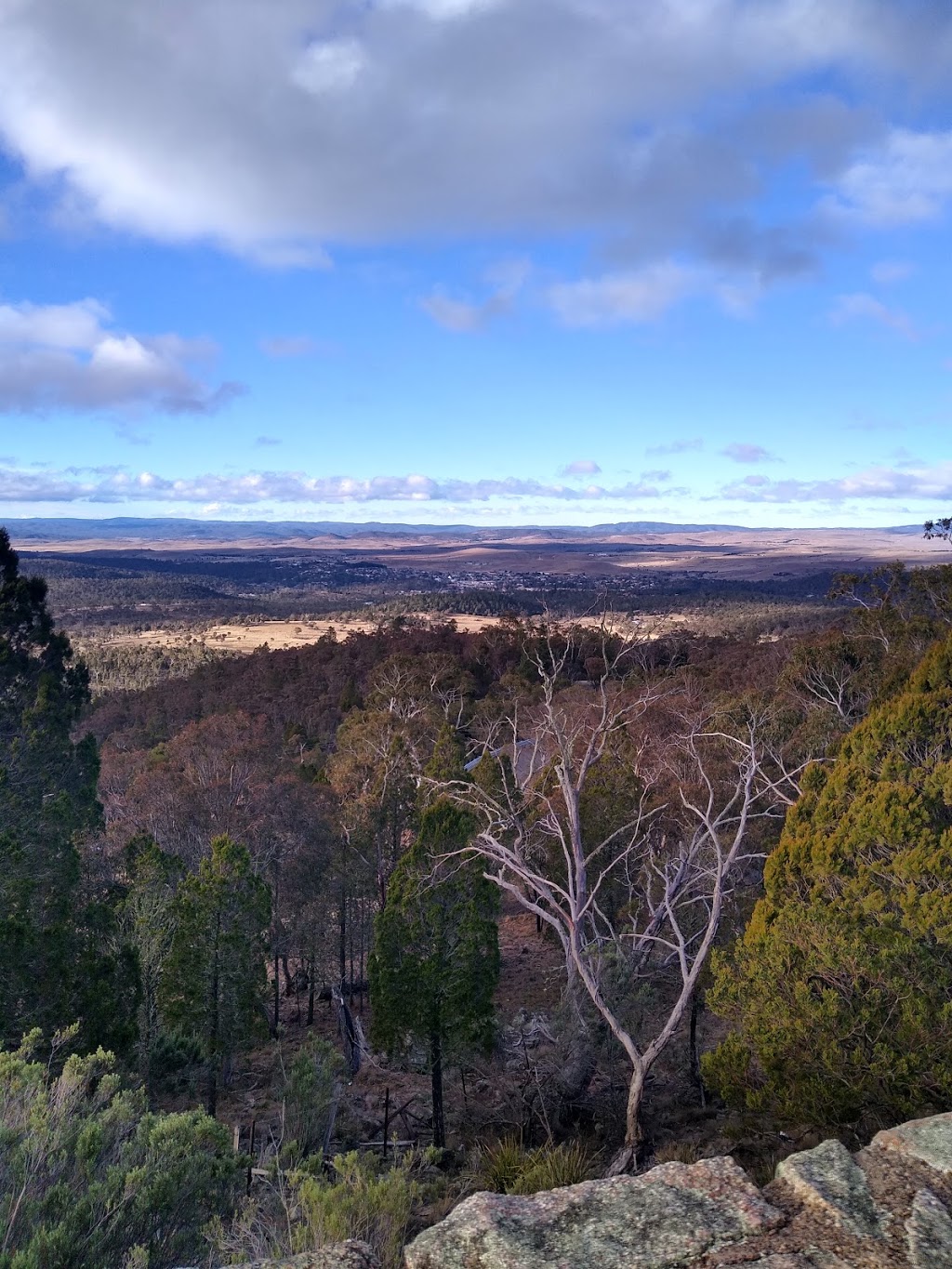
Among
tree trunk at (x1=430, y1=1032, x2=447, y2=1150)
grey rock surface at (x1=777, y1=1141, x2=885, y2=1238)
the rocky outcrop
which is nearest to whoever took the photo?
the rocky outcrop

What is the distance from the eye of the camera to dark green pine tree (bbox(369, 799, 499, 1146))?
43.1 feet

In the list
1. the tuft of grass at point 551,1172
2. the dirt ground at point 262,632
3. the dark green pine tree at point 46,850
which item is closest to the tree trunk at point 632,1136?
the tuft of grass at point 551,1172

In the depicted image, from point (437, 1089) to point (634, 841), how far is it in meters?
5.24

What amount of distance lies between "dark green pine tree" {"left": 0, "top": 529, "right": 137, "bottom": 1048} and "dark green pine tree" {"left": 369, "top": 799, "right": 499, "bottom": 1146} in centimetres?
417

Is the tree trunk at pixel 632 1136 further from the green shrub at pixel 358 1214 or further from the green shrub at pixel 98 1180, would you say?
the green shrub at pixel 98 1180

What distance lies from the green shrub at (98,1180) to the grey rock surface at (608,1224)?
6.62ft

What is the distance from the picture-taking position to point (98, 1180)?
19.3 feet

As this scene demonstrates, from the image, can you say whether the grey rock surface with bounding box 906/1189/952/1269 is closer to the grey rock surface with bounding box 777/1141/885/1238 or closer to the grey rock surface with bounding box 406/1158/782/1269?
the grey rock surface with bounding box 777/1141/885/1238

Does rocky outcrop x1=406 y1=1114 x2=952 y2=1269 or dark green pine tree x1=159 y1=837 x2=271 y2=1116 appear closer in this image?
rocky outcrop x1=406 y1=1114 x2=952 y2=1269

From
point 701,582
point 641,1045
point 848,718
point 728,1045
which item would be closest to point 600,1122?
point 641,1045

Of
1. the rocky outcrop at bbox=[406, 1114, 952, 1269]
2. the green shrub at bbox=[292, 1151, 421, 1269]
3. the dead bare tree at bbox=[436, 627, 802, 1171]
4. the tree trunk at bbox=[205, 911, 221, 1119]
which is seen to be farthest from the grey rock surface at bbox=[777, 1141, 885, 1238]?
the tree trunk at bbox=[205, 911, 221, 1119]

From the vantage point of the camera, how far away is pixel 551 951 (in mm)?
23594

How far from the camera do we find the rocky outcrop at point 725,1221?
195 inches

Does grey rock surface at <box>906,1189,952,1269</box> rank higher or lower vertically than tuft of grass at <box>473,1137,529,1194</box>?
higher
